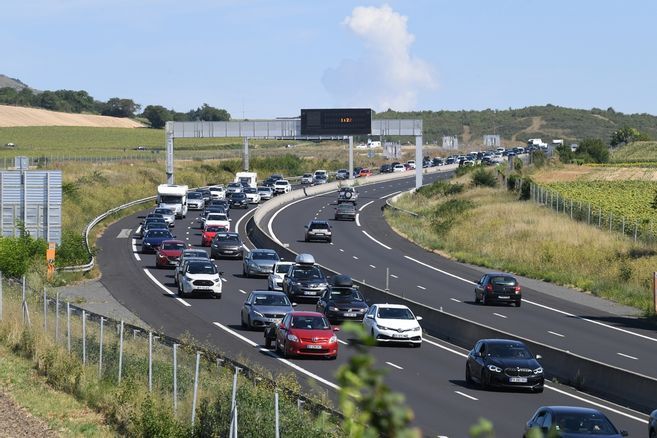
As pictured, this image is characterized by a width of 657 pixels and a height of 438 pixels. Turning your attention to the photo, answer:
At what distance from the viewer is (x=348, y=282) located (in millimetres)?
42438

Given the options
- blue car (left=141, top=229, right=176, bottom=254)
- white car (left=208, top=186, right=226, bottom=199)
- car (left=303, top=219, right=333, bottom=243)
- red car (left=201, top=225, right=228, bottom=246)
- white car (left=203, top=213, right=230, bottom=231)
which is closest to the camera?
blue car (left=141, top=229, right=176, bottom=254)

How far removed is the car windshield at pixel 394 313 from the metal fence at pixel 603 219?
1145 inches

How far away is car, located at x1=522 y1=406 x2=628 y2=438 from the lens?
18156 millimetres

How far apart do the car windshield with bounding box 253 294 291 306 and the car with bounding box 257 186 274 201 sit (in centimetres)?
6760

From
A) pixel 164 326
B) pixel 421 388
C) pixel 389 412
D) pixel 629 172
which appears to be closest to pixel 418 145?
pixel 629 172

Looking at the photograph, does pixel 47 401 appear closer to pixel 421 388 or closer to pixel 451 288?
pixel 421 388

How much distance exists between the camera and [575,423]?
1839 cm

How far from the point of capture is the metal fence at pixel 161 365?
1598cm

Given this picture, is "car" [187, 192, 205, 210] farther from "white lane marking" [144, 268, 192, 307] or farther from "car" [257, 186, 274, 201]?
"white lane marking" [144, 268, 192, 307]

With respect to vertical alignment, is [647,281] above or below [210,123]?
below

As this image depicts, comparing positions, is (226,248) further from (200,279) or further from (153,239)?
(200,279)

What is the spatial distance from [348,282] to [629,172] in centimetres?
8376

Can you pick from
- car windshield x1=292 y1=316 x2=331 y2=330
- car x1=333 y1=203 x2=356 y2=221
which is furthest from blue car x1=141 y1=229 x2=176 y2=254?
car windshield x1=292 y1=316 x2=331 y2=330

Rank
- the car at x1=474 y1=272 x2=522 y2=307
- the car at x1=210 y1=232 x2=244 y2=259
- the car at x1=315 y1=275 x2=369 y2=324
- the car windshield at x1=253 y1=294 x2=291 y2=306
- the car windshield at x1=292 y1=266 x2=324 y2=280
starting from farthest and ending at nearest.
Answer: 1. the car at x1=210 y1=232 x2=244 y2=259
2. the car at x1=474 y1=272 x2=522 y2=307
3. the car windshield at x1=292 y1=266 x2=324 y2=280
4. the car at x1=315 y1=275 x2=369 y2=324
5. the car windshield at x1=253 y1=294 x2=291 y2=306
